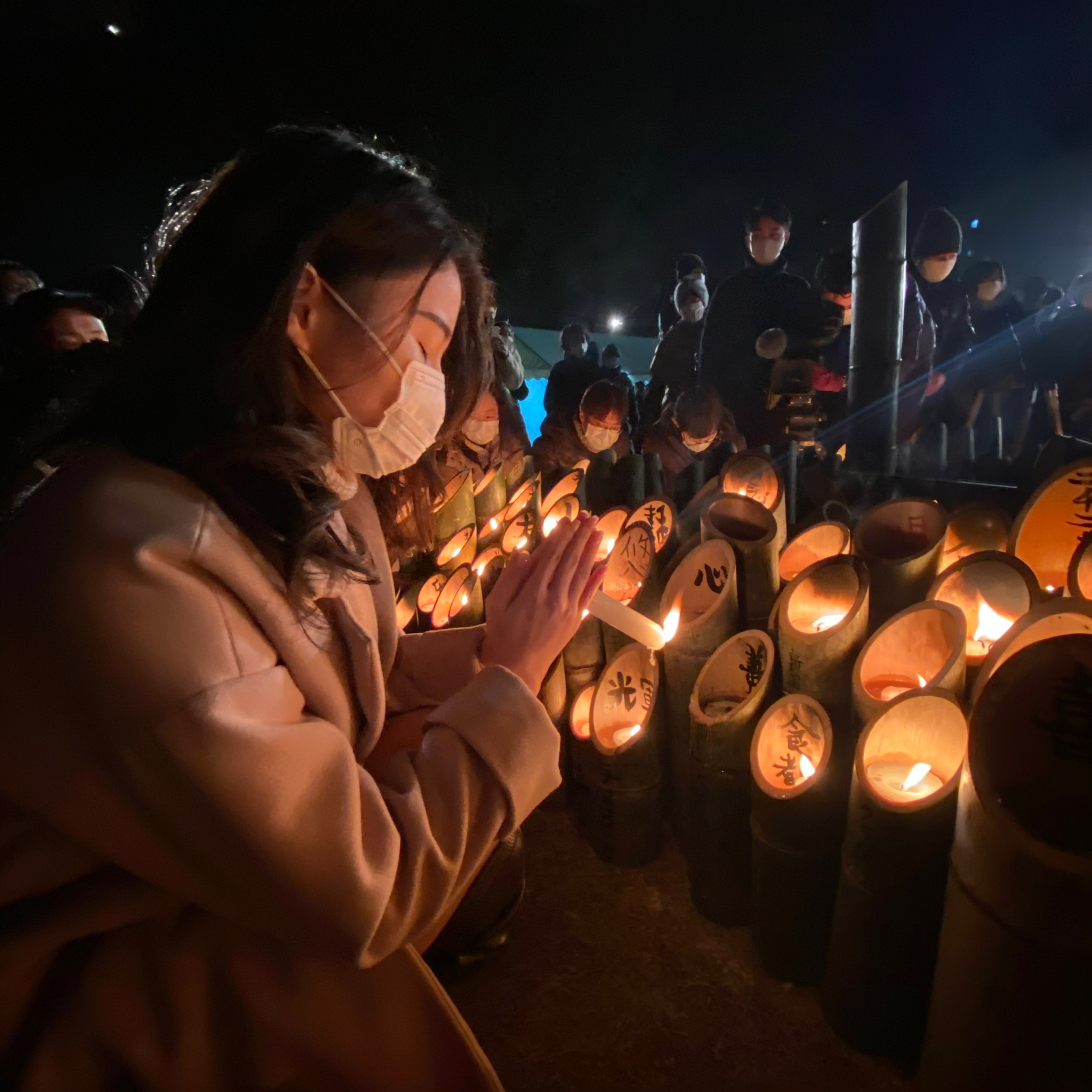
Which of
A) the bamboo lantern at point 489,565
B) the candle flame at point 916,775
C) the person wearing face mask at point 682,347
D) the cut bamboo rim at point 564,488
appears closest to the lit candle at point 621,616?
the candle flame at point 916,775

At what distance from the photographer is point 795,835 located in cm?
192

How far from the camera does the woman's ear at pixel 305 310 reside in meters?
1.33

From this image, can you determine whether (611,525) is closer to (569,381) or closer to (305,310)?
(305,310)

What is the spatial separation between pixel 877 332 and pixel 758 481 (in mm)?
2277

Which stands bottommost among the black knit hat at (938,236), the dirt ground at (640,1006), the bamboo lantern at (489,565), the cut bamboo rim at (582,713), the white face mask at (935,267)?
the dirt ground at (640,1006)

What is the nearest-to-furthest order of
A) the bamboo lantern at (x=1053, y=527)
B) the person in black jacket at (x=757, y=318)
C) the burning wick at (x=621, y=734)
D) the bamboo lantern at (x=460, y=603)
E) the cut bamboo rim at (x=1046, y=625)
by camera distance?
the cut bamboo rim at (x=1046, y=625) → the bamboo lantern at (x=1053, y=527) → the burning wick at (x=621, y=734) → the bamboo lantern at (x=460, y=603) → the person in black jacket at (x=757, y=318)

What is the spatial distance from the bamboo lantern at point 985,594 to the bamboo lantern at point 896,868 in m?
0.35

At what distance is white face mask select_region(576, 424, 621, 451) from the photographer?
4676 mm

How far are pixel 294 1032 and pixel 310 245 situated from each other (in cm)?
154

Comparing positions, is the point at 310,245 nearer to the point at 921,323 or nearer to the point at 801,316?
the point at 801,316

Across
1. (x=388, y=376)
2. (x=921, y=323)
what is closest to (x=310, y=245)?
(x=388, y=376)

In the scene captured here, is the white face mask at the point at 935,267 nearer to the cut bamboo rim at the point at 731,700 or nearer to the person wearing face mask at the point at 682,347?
the person wearing face mask at the point at 682,347

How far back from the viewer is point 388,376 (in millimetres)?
1446

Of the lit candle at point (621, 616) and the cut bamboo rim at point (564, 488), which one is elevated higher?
the lit candle at point (621, 616)
